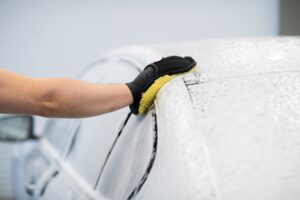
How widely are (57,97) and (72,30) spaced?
12.9 ft

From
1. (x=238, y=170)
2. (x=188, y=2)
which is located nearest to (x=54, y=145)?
(x=238, y=170)

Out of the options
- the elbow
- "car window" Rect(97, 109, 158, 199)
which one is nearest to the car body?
"car window" Rect(97, 109, 158, 199)

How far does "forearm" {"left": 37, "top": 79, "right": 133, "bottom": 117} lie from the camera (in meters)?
1.36

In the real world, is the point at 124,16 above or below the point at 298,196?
below

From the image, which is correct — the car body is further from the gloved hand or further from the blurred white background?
the blurred white background

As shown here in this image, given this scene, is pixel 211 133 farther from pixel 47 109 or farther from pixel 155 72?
pixel 47 109

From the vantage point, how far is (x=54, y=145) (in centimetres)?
260

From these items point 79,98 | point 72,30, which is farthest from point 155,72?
point 72,30

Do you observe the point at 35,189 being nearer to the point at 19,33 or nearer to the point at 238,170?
the point at 238,170

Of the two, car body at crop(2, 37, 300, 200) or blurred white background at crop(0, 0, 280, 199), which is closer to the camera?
car body at crop(2, 37, 300, 200)

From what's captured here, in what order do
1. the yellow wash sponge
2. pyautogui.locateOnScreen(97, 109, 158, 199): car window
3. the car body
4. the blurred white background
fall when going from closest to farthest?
the car body < pyautogui.locateOnScreen(97, 109, 158, 199): car window < the yellow wash sponge < the blurred white background

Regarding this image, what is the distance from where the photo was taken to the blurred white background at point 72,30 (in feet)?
16.8

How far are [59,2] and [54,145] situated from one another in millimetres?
2920

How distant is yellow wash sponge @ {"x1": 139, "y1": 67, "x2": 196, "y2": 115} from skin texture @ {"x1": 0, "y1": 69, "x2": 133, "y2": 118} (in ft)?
0.22
